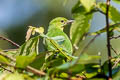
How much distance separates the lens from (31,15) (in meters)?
10.4

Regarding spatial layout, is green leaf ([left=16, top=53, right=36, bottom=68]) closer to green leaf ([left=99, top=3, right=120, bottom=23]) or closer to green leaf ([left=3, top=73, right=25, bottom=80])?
green leaf ([left=3, top=73, right=25, bottom=80])

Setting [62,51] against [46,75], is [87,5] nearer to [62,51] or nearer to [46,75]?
[46,75]

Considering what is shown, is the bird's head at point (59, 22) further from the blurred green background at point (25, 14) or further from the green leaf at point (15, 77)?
the blurred green background at point (25, 14)

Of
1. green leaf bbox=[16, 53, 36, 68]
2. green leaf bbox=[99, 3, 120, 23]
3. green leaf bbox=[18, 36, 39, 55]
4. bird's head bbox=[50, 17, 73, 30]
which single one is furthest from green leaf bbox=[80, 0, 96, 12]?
bird's head bbox=[50, 17, 73, 30]

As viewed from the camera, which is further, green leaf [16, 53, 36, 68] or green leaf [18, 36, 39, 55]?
green leaf [18, 36, 39, 55]

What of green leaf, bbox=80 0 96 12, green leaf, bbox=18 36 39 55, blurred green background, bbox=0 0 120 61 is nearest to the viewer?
green leaf, bbox=80 0 96 12

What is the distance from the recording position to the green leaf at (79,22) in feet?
1.98

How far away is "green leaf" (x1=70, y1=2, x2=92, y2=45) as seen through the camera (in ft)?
1.98

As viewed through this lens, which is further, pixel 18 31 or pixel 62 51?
pixel 18 31

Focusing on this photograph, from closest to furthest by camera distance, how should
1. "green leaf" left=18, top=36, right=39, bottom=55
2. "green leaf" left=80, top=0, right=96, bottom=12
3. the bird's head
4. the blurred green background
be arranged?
"green leaf" left=80, top=0, right=96, bottom=12 < "green leaf" left=18, top=36, right=39, bottom=55 < the bird's head < the blurred green background

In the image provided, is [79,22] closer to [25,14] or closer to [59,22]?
[59,22]

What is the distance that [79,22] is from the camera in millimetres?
612

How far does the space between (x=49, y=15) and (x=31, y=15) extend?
38.0 inches

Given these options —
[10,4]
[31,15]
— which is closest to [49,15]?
[31,15]
